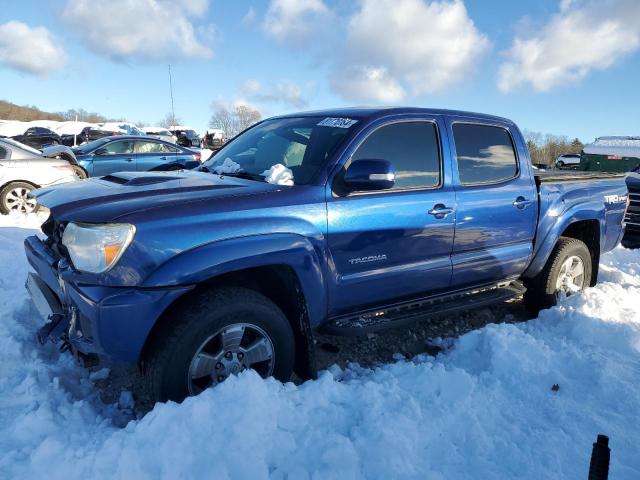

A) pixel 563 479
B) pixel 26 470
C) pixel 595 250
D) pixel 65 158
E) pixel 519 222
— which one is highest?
pixel 65 158

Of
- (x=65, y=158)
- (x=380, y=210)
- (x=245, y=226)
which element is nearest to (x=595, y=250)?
(x=380, y=210)

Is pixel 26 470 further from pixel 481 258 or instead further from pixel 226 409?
pixel 481 258

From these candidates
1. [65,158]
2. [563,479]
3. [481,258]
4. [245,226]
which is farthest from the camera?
[65,158]

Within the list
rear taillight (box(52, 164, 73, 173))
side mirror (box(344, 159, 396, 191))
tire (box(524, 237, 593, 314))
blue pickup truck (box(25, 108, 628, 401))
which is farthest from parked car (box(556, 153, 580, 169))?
side mirror (box(344, 159, 396, 191))

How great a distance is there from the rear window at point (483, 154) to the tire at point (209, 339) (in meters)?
1.93

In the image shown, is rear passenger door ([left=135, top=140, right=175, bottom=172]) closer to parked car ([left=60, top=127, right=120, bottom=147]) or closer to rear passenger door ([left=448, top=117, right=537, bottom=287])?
rear passenger door ([left=448, top=117, right=537, bottom=287])

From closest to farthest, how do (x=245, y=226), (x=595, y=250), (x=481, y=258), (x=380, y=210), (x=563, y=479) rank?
(x=563, y=479) < (x=245, y=226) < (x=380, y=210) < (x=481, y=258) < (x=595, y=250)

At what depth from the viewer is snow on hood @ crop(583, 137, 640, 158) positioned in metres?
9.65

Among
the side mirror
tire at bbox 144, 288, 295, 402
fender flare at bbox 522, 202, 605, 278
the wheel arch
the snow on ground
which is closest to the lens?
the snow on ground

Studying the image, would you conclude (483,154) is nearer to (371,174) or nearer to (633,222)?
(371,174)

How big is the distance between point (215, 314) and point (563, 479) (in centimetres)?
188

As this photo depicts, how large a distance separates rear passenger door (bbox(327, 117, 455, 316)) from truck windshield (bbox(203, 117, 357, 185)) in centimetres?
18

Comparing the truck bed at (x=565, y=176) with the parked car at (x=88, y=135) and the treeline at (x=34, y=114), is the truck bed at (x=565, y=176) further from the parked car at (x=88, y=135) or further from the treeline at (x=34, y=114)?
the treeline at (x=34, y=114)

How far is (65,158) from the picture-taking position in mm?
8742
